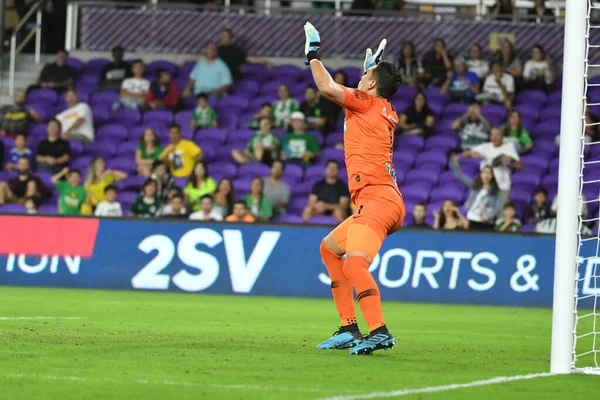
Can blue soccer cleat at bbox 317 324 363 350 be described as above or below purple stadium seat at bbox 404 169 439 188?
below

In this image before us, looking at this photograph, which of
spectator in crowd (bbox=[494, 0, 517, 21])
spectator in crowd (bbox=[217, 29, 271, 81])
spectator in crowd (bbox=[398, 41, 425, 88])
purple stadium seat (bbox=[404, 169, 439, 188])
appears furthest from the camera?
spectator in crowd (bbox=[494, 0, 517, 21])

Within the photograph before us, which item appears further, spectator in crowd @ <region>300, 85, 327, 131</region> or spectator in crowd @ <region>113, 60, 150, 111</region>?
spectator in crowd @ <region>113, 60, 150, 111</region>

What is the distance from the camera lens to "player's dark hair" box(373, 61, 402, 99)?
28.1 feet

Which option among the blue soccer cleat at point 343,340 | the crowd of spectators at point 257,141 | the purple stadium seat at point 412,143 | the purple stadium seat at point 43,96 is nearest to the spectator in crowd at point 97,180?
the crowd of spectators at point 257,141

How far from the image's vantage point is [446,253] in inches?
648

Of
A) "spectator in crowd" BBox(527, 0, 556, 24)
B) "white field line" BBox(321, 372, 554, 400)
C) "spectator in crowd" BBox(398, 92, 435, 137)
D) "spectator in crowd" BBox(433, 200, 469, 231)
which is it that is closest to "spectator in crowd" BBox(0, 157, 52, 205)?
"spectator in crowd" BBox(398, 92, 435, 137)

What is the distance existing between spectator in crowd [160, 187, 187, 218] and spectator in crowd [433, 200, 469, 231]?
3.98m

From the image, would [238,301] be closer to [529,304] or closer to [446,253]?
[446,253]

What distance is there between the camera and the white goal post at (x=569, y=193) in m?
7.61

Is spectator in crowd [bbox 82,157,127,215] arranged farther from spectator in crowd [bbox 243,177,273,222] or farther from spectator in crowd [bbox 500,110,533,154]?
spectator in crowd [bbox 500,110,533,154]

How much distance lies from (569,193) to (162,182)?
468 inches

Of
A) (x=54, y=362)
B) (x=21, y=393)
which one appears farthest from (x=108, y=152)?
(x=21, y=393)

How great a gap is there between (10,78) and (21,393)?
1811 cm

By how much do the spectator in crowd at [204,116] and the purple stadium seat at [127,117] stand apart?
1.22 metres
